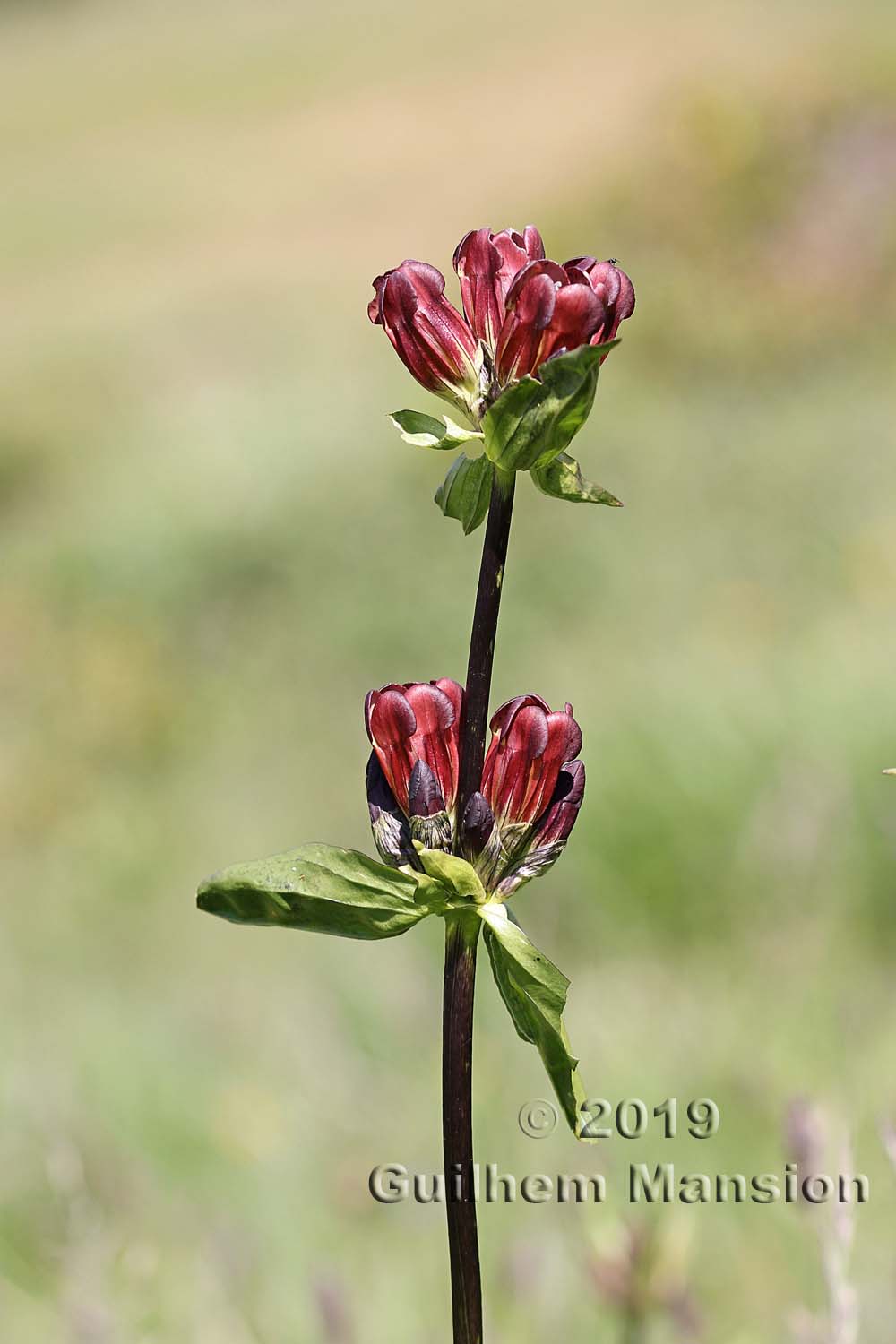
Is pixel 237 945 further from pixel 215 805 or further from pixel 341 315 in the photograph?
pixel 341 315

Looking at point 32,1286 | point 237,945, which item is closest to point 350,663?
point 237,945

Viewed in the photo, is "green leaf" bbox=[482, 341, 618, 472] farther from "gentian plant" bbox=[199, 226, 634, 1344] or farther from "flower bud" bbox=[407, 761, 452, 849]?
"flower bud" bbox=[407, 761, 452, 849]

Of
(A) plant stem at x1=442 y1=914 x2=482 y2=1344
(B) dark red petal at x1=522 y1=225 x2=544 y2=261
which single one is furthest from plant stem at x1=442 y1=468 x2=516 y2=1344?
(B) dark red petal at x1=522 y1=225 x2=544 y2=261

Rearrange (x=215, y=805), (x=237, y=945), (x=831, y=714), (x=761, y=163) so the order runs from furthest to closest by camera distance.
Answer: (x=761, y=163) → (x=215, y=805) → (x=237, y=945) → (x=831, y=714)

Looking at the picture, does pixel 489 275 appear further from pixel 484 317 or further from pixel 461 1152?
pixel 461 1152

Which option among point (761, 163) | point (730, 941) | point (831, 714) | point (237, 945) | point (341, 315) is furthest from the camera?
point (341, 315)

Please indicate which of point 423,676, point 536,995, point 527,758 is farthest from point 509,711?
point 423,676
